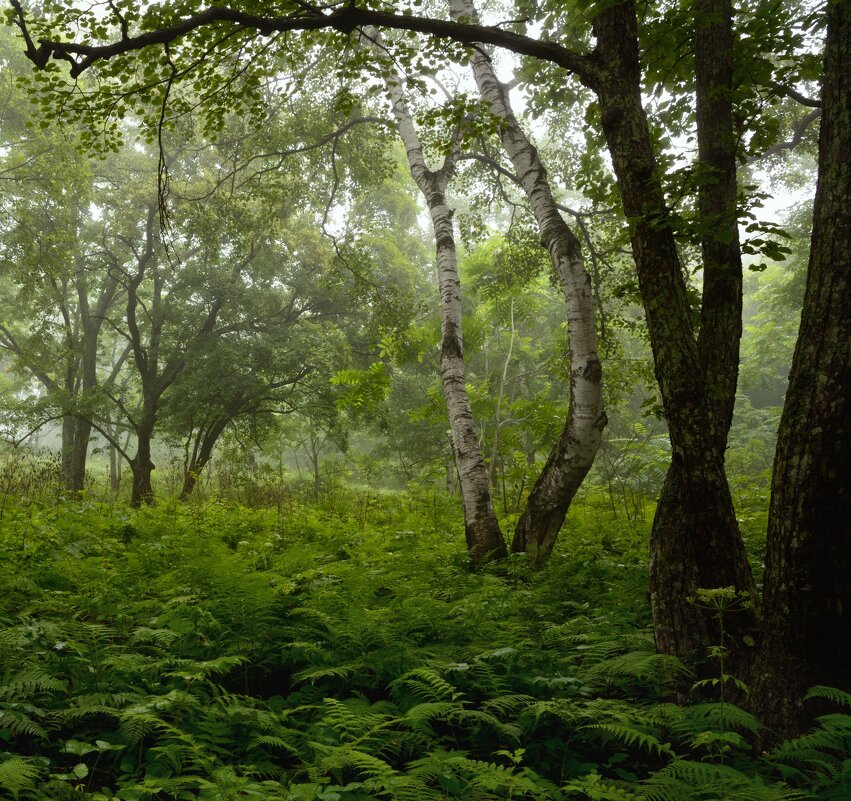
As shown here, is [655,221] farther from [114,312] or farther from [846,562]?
[114,312]

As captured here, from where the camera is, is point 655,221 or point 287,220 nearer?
point 655,221

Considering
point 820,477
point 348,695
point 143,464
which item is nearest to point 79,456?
point 143,464

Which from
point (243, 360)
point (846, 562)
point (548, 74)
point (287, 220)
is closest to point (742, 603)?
point (846, 562)

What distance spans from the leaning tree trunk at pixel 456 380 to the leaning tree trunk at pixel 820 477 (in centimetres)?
363

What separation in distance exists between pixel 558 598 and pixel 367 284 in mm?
5948

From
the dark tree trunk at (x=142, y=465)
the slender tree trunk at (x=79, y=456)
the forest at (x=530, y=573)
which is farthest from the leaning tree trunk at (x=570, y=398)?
the slender tree trunk at (x=79, y=456)

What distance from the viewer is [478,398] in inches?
423

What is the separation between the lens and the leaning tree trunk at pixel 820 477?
2.71 meters

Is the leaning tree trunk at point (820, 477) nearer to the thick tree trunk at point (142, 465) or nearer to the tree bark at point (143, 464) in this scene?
the tree bark at point (143, 464)

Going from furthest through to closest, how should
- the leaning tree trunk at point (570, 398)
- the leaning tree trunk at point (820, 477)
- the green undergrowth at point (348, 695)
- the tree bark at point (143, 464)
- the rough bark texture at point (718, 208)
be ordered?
the tree bark at point (143, 464), the leaning tree trunk at point (570, 398), the rough bark texture at point (718, 208), the leaning tree trunk at point (820, 477), the green undergrowth at point (348, 695)

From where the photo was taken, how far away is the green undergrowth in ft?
7.44

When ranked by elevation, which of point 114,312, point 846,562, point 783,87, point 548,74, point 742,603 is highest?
point 114,312

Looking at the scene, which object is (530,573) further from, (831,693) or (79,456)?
(79,456)

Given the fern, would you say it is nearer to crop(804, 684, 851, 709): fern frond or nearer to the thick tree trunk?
crop(804, 684, 851, 709): fern frond
